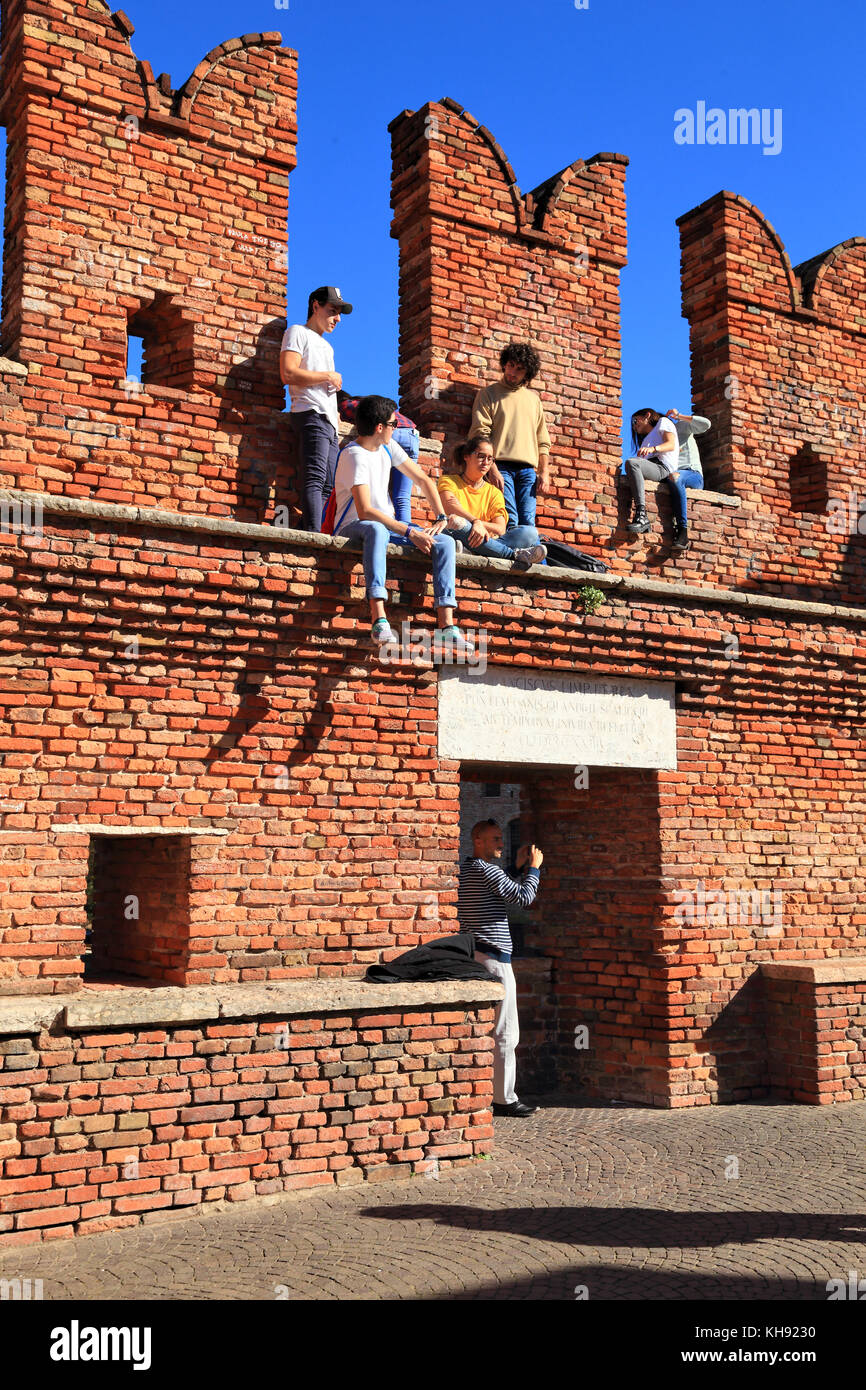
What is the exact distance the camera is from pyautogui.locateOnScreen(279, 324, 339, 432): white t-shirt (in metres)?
7.63

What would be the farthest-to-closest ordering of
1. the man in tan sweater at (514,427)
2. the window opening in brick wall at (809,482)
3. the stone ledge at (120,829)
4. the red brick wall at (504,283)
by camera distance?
the window opening in brick wall at (809,482)
the red brick wall at (504,283)
the man in tan sweater at (514,427)
the stone ledge at (120,829)

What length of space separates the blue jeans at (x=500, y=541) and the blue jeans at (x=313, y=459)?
2.94 feet

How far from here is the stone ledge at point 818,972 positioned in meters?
8.59

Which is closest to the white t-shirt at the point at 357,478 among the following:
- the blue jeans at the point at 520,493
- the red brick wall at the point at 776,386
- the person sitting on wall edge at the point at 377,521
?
the person sitting on wall edge at the point at 377,521

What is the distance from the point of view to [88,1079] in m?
5.55

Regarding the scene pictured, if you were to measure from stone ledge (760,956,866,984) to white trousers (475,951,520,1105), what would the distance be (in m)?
2.28

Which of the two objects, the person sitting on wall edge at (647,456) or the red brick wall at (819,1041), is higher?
the person sitting on wall edge at (647,456)

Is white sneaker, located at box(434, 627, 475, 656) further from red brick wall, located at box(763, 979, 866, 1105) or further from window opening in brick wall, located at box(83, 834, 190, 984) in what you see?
red brick wall, located at box(763, 979, 866, 1105)

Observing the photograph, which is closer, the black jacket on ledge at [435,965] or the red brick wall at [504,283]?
the black jacket on ledge at [435,965]

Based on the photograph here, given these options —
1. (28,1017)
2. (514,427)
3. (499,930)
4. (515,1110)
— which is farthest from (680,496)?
(28,1017)

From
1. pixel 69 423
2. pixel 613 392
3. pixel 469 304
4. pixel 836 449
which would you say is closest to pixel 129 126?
pixel 69 423

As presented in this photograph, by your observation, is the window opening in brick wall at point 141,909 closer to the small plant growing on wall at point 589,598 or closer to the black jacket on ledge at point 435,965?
the black jacket on ledge at point 435,965

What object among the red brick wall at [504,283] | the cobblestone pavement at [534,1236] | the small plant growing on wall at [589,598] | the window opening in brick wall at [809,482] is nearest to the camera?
the cobblestone pavement at [534,1236]

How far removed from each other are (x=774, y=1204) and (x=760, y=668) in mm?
4463
